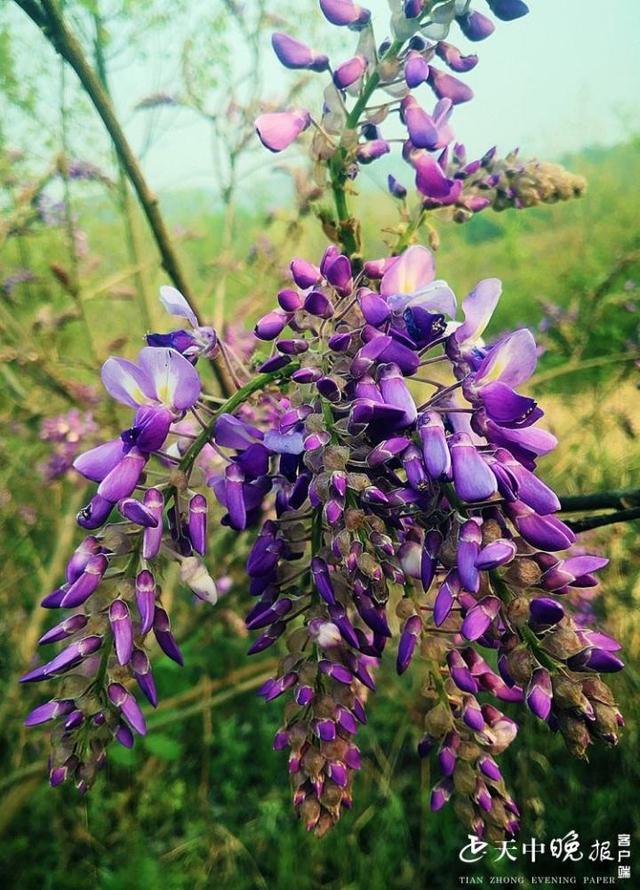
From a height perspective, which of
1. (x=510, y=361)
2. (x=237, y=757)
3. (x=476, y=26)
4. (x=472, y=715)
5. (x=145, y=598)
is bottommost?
(x=237, y=757)

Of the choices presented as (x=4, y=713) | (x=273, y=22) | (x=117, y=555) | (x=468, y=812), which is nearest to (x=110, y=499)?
(x=117, y=555)

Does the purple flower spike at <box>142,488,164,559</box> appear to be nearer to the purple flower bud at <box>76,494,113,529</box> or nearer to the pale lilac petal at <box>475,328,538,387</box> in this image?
the purple flower bud at <box>76,494,113,529</box>

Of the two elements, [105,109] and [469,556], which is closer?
[469,556]

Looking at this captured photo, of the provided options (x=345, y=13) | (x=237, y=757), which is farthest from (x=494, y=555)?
(x=237, y=757)

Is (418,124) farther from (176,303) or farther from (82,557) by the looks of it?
(82,557)

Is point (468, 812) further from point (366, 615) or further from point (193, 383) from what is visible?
point (193, 383)

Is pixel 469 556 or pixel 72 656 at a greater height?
pixel 469 556

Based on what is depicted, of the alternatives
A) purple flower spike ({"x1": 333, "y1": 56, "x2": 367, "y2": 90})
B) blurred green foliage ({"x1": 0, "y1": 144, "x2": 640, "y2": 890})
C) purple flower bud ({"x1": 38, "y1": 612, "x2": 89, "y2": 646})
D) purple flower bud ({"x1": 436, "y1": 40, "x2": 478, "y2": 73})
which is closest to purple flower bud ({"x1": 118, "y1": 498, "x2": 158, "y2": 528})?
purple flower bud ({"x1": 38, "y1": 612, "x2": 89, "y2": 646})
